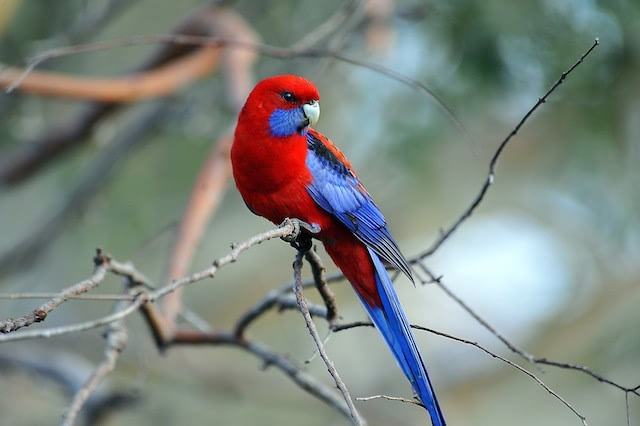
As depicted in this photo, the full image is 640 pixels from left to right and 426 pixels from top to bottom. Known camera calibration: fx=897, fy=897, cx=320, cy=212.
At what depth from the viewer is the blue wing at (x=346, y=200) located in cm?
344

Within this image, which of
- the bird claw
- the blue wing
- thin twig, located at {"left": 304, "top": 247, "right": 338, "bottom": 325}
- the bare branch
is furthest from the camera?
the bare branch

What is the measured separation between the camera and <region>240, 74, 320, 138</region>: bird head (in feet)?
11.5

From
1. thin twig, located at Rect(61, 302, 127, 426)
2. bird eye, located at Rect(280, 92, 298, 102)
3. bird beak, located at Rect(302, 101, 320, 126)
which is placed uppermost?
bird eye, located at Rect(280, 92, 298, 102)

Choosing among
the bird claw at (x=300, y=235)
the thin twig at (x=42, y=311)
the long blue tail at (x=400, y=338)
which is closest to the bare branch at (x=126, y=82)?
the bird claw at (x=300, y=235)

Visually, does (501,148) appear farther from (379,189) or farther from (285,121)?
(379,189)

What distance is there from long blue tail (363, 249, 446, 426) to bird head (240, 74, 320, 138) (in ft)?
1.89

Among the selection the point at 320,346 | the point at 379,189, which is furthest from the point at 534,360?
the point at 379,189

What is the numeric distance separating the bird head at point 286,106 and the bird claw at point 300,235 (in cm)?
43

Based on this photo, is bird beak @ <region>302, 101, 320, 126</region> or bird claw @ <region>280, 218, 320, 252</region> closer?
bird claw @ <region>280, 218, 320, 252</region>

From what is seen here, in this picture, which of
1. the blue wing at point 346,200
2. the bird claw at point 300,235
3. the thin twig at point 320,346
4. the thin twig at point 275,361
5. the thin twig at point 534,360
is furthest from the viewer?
the blue wing at point 346,200

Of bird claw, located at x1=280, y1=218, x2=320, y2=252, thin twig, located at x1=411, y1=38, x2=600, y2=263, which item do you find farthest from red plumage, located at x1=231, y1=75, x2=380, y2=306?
thin twig, located at x1=411, y1=38, x2=600, y2=263

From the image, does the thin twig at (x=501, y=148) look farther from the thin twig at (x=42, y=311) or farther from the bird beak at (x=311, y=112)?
the thin twig at (x=42, y=311)

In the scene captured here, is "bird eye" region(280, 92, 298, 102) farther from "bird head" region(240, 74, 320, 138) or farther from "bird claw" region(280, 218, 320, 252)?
"bird claw" region(280, 218, 320, 252)

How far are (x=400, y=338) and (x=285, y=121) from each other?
96cm
